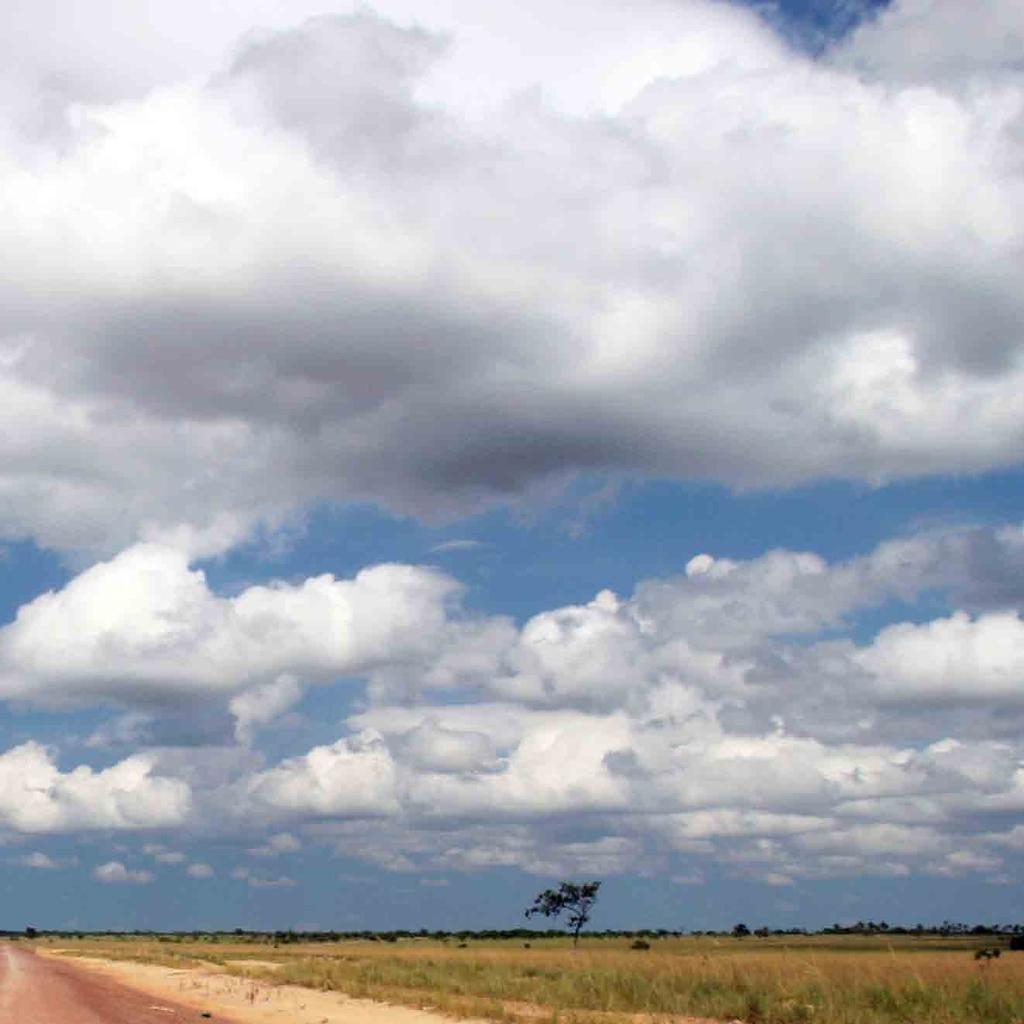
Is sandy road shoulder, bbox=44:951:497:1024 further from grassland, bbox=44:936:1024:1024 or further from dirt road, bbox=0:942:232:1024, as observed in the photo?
dirt road, bbox=0:942:232:1024

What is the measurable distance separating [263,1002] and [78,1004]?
404 inches

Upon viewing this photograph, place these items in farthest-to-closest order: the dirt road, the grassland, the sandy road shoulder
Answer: the sandy road shoulder → the grassland → the dirt road

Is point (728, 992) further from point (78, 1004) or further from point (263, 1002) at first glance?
point (78, 1004)

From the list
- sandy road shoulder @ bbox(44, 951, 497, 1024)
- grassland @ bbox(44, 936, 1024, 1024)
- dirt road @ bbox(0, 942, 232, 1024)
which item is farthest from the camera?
sandy road shoulder @ bbox(44, 951, 497, 1024)

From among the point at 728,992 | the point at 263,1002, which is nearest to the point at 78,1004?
the point at 263,1002

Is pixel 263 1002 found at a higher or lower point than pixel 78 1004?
lower

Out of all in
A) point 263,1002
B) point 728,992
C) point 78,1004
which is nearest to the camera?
point 78,1004

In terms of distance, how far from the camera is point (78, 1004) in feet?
112

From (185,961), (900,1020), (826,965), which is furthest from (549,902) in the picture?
(900,1020)

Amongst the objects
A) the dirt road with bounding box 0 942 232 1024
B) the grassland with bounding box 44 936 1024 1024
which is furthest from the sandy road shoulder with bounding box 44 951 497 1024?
the dirt road with bounding box 0 942 232 1024

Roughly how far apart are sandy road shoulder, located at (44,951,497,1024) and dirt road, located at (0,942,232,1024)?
135 cm

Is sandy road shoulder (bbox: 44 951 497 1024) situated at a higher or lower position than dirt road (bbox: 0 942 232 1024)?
lower

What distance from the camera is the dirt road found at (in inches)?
1119

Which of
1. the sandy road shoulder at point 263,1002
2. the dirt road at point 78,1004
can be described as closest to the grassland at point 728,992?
the sandy road shoulder at point 263,1002
